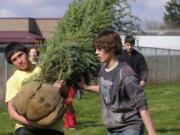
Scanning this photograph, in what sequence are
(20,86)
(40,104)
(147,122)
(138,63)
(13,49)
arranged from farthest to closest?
(138,63) → (13,49) → (20,86) → (40,104) → (147,122)

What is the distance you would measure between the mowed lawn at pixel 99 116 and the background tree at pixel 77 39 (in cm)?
596

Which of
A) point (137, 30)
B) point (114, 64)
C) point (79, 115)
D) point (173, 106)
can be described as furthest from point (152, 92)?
point (114, 64)

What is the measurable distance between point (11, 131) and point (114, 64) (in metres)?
7.82

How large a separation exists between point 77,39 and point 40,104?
961 mm

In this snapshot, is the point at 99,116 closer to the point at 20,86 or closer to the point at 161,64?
the point at 20,86

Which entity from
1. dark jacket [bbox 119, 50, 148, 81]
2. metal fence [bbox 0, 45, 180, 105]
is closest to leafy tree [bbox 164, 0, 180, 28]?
metal fence [bbox 0, 45, 180, 105]

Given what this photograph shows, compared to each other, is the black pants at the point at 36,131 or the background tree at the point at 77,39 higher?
the background tree at the point at 77,39

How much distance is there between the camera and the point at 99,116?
55.4 feet

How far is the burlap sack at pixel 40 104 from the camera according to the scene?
654cm

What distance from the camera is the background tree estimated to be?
691cm

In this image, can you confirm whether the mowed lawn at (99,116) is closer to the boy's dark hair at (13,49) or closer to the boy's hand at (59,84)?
the boy's dark hair at (13,49)

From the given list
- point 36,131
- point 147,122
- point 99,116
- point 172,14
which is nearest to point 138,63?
point 99,116

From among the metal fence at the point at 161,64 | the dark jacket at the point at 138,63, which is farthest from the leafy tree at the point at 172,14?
the dark jacket at the point at 138,63

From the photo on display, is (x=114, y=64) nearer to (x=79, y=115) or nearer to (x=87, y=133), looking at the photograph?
(x=87, y=133)
